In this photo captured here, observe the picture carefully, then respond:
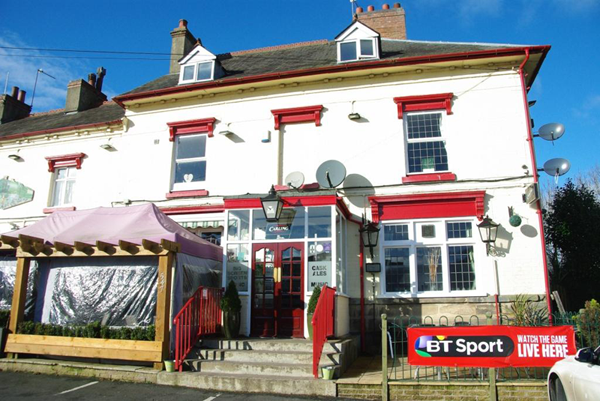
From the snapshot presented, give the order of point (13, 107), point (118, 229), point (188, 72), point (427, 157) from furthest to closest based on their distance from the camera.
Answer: point (13, 107)
point (188, 72)
point (427, 157)
point (118, 229)

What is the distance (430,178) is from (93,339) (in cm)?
904

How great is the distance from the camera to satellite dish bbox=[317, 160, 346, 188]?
458 inches

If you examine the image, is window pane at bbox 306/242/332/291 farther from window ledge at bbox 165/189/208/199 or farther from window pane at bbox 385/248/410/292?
window ledge at bbox 165/189/208/199

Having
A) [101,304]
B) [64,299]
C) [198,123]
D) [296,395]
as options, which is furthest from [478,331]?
[198,123]

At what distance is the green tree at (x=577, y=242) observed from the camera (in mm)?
15320

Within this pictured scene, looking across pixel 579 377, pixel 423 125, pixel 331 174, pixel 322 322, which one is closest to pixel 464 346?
pixel 579 377

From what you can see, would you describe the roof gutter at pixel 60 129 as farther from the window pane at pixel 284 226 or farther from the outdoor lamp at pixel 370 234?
the outdoor lamp at pixel 370 234

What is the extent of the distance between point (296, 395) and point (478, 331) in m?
3.19

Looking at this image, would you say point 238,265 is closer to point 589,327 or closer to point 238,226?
point 238,226

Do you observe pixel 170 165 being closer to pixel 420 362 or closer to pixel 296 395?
pixel 296 395

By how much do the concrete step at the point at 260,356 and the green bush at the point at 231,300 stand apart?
3.67 ft

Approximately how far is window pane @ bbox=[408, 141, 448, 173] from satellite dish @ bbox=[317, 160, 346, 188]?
2027mm

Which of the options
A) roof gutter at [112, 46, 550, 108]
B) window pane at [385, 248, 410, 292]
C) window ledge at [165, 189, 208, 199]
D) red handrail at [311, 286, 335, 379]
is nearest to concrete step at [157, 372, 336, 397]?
red handrail at [311, 286, 335, 379]

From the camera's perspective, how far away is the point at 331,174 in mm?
11695
